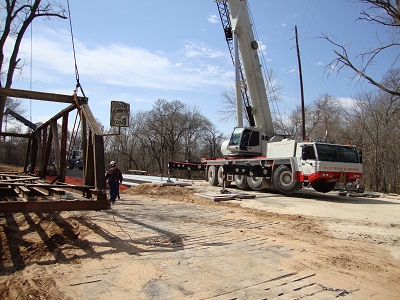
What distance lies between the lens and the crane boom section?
1805cm

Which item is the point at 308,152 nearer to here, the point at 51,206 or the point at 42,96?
the point at 42,96

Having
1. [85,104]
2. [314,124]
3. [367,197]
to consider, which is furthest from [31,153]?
[314,124]

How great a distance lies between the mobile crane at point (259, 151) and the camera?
13.8 metres

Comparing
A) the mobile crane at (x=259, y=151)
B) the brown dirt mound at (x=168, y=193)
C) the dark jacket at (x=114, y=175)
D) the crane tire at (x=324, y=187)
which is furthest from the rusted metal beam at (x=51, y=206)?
the crane tire at (x=324, y=187)

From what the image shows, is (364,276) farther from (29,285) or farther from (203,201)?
(203,201)

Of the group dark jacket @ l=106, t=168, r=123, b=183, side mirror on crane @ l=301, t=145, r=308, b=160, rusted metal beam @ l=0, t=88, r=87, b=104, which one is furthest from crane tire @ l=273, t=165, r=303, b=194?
rusted metal beam @ l=0, t=88, r=87, b=104

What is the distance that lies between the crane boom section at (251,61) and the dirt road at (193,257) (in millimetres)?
10192

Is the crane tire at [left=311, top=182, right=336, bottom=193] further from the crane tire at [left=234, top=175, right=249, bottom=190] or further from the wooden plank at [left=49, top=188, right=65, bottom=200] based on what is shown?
the wooden plank at [left=49, top=188, right=65, bottom=200]

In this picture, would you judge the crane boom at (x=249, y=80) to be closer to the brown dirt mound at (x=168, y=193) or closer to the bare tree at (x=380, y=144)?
the brown dirt mound at (x=168, y=193)

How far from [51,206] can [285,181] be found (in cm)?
1175

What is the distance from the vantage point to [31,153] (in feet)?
35.6

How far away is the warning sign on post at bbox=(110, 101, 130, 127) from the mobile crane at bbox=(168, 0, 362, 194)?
5.66 m

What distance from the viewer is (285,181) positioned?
14930 mm

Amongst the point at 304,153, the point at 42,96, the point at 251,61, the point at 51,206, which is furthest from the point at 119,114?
the point at 251,61
